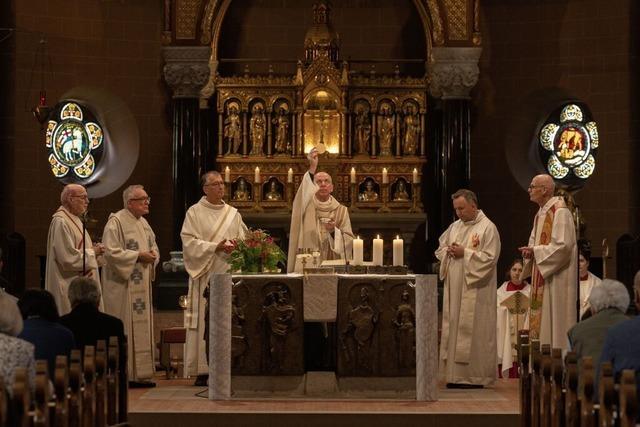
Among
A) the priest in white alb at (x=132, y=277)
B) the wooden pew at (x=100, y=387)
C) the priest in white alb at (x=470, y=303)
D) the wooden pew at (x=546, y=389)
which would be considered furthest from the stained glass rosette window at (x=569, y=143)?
the wooden pew at (x=100, y=387)

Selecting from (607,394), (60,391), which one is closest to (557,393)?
(607,394)

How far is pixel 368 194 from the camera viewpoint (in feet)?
61.2

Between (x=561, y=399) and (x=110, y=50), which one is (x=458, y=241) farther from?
(x=110, y=50)

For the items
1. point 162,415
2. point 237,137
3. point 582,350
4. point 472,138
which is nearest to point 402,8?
point 472,138

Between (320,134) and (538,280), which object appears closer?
(538,280)

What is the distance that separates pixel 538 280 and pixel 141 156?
27.9 feet

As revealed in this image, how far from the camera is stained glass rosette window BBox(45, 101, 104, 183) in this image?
20.1m

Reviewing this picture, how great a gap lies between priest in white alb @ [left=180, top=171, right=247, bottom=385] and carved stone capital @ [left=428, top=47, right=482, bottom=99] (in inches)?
227

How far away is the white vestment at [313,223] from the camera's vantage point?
13.4 metres

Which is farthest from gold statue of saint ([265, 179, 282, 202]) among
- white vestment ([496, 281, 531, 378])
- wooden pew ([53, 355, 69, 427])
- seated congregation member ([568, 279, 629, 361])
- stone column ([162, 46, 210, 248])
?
wooden pew ([53, 355, 69, 427])

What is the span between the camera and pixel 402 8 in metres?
20.3

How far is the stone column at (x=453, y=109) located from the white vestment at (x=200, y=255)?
559cm

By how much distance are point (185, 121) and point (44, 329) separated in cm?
1034

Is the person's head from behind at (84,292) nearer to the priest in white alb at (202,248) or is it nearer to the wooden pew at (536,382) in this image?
the priest in white alb at (202,248)
